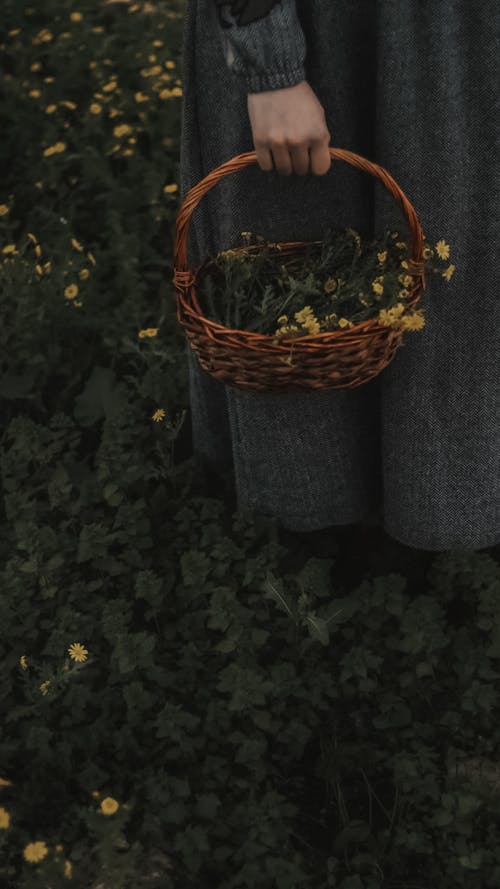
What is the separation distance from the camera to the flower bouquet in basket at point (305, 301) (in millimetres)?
1301

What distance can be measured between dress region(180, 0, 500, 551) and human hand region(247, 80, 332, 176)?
20 mm

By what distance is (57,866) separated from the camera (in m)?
1.29

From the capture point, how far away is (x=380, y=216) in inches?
59.4

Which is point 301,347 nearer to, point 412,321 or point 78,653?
point 412,321

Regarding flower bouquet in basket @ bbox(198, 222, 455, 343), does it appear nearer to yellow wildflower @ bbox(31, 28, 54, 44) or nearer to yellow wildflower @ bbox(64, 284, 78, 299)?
yellow wildflower @ bbox(64, 284, 78, 299)

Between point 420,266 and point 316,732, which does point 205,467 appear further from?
point 420,266

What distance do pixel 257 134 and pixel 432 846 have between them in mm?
1137

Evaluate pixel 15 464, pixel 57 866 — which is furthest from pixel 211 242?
pixel 57 866

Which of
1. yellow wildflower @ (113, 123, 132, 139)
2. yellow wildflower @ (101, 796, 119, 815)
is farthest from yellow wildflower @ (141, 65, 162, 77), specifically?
yellow wildflower @ (101, 796, 119, 815)

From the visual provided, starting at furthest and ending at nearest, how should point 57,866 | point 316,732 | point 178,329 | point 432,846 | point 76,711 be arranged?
point 178,329, point 316,732, point 76,711, point 432,846, point 57,866

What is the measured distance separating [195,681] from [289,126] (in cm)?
98

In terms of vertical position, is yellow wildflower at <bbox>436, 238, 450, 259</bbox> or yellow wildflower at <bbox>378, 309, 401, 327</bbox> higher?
yellow wildflower at <bbox>436, 238, 450, 259</bbox>

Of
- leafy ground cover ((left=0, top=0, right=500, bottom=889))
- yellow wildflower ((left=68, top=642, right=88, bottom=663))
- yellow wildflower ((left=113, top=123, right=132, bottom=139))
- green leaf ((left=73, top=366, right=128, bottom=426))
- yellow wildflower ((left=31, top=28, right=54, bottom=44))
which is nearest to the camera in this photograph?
leafy ground cover ((left=0, top=0, right=500, bottom=889))

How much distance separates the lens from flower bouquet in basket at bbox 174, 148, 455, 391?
130 centimetres
